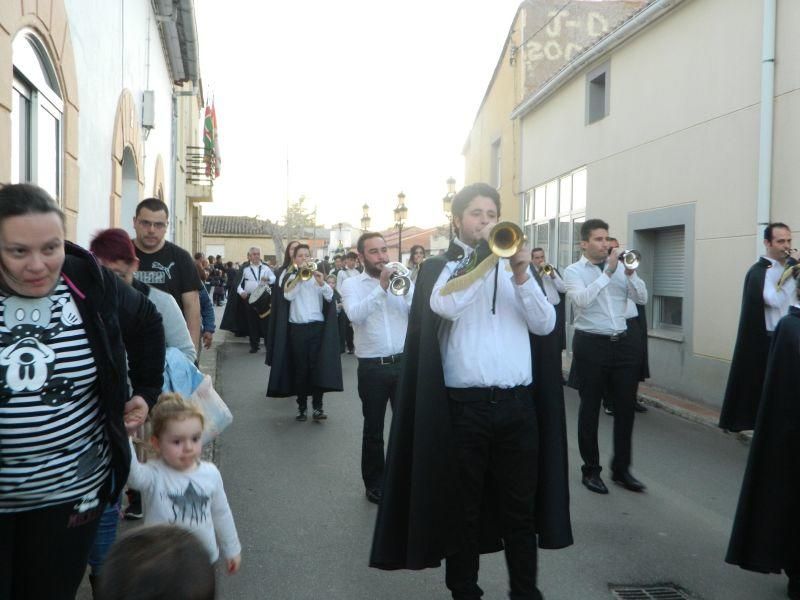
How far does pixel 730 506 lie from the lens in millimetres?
5867

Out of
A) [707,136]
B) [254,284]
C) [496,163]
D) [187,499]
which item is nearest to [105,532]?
[187,499]

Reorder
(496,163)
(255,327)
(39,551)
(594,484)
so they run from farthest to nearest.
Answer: (496,163)
(255,327)
(594,484)
(39,551)

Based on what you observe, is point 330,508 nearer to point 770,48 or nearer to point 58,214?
point 58,214

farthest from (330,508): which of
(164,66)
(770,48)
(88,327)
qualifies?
(164,66)

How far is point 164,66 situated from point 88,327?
577 inches

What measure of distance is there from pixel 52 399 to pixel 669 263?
10.9 metres

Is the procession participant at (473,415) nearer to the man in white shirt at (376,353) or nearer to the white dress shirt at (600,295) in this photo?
the man in white shirt at (376,353)

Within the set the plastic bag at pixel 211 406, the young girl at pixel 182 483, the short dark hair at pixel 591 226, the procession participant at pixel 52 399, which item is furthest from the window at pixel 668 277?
the procession participant at pixel 52 399

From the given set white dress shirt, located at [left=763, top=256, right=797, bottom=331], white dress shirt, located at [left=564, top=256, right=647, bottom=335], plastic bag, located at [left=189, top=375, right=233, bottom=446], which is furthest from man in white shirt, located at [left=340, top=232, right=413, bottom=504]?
white dress shirt, located at [left=763, top=256, right=797, bottom=331]

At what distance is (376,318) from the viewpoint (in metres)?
5.98

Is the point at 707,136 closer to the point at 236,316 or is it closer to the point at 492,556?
the point at 492,556

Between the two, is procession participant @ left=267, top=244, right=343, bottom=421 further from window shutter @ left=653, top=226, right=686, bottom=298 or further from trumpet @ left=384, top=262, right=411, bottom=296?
window shutter @ left=653, top=226, right=686, bottom=298

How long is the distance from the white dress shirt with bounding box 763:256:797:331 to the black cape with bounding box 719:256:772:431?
0.04 metres

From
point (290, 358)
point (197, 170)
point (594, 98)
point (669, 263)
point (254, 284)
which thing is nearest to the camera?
point (290, 358)
